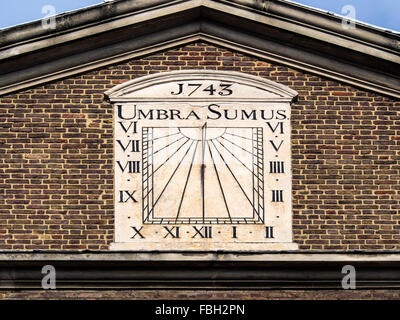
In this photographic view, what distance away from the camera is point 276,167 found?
1608cm

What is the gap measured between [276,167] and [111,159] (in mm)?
2100

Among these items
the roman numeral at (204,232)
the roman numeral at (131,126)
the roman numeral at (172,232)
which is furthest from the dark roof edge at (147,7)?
the roman numeral at (204,232)

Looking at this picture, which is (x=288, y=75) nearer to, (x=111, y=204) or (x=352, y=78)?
(x=352, y=78)

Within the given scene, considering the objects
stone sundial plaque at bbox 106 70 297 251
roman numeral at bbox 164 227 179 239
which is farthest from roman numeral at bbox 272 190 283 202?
roman numeral at bbox 164 227 179 239

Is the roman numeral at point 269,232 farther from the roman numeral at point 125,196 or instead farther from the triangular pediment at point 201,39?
the triangular pediment at point 201,39

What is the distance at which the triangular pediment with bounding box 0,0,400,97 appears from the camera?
1641 cm

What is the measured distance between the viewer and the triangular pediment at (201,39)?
53.8 feet

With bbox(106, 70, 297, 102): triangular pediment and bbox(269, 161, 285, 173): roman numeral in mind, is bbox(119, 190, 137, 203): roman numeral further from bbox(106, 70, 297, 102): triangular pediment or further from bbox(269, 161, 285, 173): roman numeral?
bbox(269, 161, 285, 173): roman numeral

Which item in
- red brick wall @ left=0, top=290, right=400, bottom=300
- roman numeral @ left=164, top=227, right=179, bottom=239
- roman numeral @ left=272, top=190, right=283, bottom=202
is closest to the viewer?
red brick wall @ left=0, top=290, right=400, bottom=300

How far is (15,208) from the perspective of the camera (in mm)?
15859

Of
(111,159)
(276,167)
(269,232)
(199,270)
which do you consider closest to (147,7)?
(111,159)

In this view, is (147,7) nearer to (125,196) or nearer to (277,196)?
(125,196)

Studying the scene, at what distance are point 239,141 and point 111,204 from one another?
1821 millimetres

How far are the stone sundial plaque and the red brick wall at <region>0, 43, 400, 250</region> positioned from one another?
16cm
